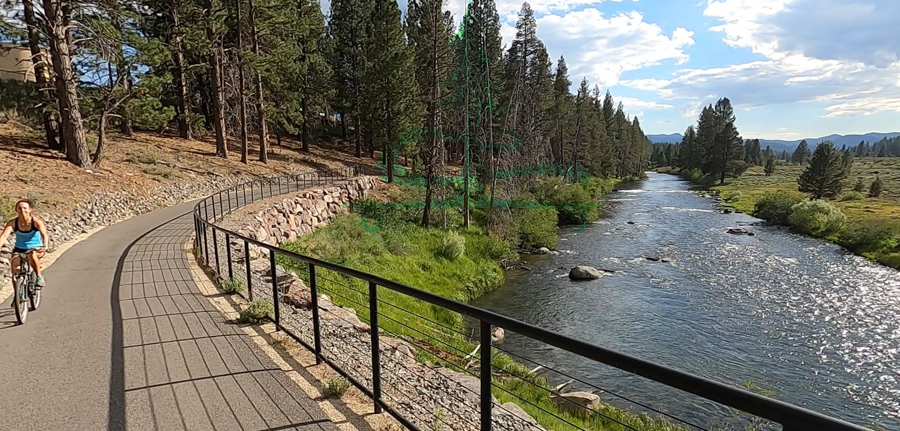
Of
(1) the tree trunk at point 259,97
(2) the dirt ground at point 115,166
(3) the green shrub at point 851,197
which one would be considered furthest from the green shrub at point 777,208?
(1) the tree trunk at point 259,97

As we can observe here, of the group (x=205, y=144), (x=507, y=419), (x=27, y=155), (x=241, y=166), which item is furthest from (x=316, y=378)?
(x=205, y=144)

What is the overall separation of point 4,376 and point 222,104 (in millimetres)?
25250

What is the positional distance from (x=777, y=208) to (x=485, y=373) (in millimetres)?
41017

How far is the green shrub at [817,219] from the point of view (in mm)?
29156

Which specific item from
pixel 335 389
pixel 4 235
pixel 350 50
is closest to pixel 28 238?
pixel 4 235

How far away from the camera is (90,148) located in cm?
2117

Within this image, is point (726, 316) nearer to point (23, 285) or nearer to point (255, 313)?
point (255, 313)

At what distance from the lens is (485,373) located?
280cm

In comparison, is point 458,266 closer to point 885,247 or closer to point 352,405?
point 352,405

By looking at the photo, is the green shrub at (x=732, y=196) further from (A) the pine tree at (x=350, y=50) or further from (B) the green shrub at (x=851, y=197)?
(A) the pine tree at (x=350, y=50)

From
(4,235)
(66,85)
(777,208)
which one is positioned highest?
(66,85)

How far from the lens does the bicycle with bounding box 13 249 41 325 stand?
6570 mm

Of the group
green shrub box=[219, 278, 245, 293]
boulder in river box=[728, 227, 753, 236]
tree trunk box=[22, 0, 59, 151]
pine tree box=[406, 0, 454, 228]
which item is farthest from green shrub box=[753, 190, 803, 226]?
tree trunk box=[22, 0, 59, 151]

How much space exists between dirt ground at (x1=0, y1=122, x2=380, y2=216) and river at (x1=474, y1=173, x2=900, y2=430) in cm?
1455
